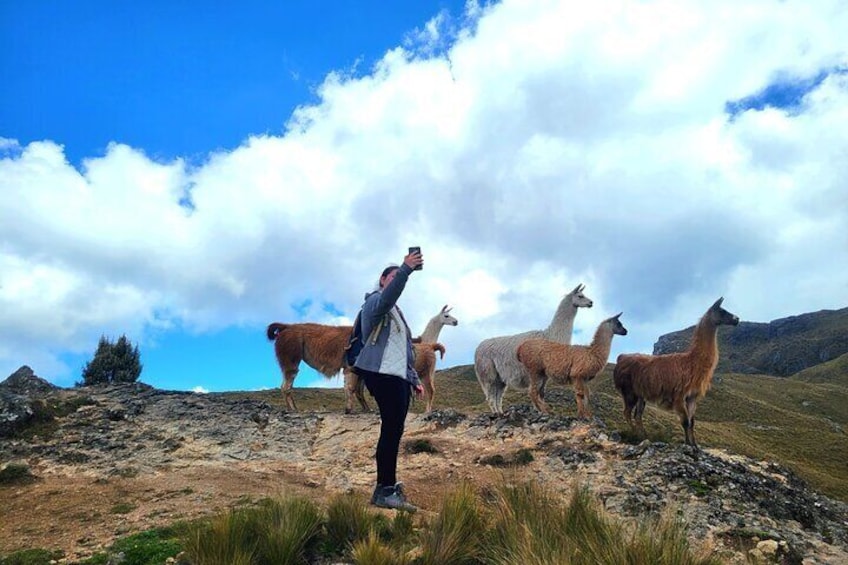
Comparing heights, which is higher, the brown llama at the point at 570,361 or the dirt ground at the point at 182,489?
the brown llama at the point at 570,361

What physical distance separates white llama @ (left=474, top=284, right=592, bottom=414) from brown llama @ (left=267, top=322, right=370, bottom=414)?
10.7ft

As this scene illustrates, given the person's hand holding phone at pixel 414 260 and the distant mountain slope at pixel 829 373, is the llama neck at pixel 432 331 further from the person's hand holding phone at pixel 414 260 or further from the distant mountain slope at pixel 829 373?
the distant mountain slope at pixel 829 373

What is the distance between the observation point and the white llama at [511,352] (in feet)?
46.4

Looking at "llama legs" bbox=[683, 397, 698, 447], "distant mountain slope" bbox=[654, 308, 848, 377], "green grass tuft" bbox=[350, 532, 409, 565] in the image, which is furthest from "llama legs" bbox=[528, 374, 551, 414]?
"distant mountain slope" bbox=[654, 308, 848, 377]

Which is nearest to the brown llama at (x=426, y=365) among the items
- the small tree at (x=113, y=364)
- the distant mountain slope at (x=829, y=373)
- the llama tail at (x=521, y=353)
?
the llama tail at (x=521, y=353)

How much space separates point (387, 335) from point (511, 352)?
28.0ft

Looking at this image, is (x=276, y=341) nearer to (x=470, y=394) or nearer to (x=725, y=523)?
(x=725, y=523)

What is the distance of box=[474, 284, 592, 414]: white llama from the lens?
14141mm

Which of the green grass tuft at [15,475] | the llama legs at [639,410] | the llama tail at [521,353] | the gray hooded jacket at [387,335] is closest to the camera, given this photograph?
the gray hooded jacket at [387,335]

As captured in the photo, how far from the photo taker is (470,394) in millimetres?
54844

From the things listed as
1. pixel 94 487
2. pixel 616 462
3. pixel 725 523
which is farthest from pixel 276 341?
pixel 725 523

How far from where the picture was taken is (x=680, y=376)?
10875 mm

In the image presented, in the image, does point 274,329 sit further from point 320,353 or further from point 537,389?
point 537,389

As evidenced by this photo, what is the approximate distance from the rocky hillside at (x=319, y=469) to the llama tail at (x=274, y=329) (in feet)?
7.00
